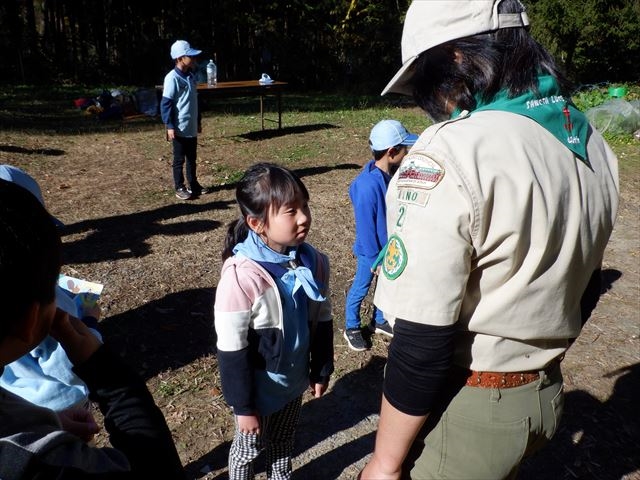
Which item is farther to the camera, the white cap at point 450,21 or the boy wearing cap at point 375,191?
the boy wearing cap at point 375,191

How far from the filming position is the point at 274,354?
6.75 feet

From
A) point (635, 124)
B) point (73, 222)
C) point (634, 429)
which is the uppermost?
point (635, 124)

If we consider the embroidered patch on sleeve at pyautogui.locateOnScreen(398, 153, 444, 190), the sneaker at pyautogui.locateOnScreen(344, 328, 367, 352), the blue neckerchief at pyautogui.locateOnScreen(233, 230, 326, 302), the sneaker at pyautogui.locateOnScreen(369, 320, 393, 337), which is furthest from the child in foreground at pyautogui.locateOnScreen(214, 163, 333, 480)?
the sneaker at pyautogui.locateOnScreen(369, 320, 393, 337)

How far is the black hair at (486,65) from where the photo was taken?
1231 mm

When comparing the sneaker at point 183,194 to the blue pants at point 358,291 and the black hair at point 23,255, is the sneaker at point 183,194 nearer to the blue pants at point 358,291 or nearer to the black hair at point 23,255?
the blue pants at point 358,291

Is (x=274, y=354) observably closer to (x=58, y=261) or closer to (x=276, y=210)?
(x=276, y=210)

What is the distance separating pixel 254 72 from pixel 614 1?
11.1m

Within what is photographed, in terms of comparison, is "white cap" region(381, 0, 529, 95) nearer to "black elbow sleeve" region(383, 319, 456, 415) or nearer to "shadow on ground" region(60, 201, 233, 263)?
"black elbow sleeve" region(383, 319, 456, 415)

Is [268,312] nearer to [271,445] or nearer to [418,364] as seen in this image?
[271,445]

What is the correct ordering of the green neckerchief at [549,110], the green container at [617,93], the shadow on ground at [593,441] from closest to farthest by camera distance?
the green neckerchief at [549,110] → the shadow on ground at [593,441] → the green container at [617,93]

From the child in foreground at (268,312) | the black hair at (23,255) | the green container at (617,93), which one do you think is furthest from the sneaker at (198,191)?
the green container at (617,93)

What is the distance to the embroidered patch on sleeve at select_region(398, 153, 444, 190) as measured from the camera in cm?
115

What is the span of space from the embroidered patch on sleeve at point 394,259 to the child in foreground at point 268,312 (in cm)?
82

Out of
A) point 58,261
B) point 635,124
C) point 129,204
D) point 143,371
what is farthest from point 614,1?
point 58,261
